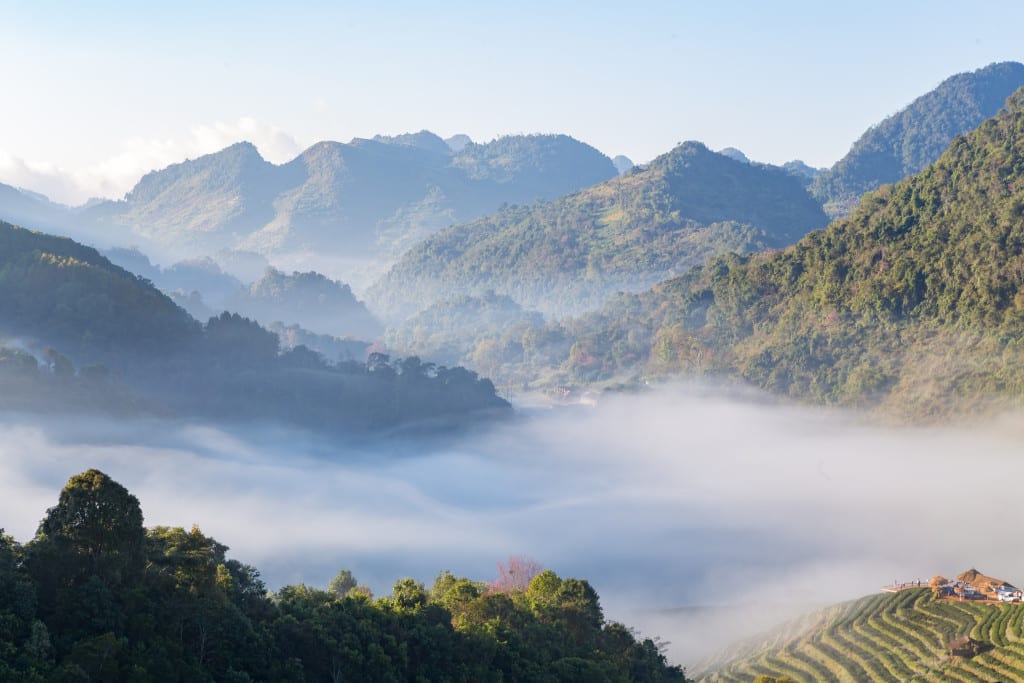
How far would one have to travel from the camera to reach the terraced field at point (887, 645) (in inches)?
2346

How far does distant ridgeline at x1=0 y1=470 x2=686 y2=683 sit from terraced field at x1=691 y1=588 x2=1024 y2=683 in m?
22.7

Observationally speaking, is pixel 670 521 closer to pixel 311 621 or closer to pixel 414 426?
pixel 414 426

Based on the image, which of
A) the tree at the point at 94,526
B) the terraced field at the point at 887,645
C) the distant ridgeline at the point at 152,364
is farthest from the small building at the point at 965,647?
the distant ridgeline at the point at 152,364

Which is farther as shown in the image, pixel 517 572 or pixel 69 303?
pixel 69 303

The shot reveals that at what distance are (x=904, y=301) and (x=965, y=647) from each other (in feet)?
263

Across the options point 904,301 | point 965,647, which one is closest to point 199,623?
point 965,647

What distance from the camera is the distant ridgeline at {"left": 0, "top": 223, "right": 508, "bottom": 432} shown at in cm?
11462

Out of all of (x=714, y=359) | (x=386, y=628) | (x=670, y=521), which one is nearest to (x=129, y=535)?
(x=386, y=628)

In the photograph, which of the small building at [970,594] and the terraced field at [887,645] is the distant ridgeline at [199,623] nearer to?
the terraced field at [887,645]

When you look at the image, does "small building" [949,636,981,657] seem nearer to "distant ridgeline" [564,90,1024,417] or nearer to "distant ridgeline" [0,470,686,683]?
"distant ridgeline" [0,470,686,683]

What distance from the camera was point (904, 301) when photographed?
136 metres

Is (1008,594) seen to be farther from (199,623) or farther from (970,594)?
(199,623)

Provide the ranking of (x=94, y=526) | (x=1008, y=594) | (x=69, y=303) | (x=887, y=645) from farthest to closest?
1. (x=69, y=303)
2. (x=1008, y=594)
3. (x=887, y=645)
4. (x=94, y=526)

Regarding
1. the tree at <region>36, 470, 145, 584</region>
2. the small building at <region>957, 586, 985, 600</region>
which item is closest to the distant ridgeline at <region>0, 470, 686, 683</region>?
the tree at <region>36, 470, 145, 584</region>
